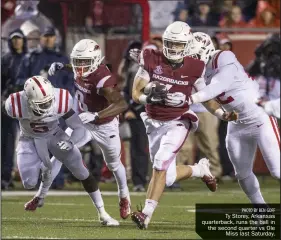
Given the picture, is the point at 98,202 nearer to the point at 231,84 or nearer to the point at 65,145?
the point at 65,145

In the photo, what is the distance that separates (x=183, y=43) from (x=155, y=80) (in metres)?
0.32

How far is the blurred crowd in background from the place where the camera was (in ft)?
38.8

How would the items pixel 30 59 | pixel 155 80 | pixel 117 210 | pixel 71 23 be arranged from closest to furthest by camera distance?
pixel 155 80
pixel 117 210
pixel 30 59
pixel 71 23

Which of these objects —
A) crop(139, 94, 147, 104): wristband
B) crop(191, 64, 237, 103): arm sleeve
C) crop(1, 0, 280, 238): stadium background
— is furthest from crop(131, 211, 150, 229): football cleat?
crop(1, 0, 280, 238): stadium background

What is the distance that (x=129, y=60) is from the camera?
12.1 meters

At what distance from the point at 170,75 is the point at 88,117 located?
0.70m

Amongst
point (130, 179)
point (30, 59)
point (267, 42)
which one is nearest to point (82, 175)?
point (30, 59)

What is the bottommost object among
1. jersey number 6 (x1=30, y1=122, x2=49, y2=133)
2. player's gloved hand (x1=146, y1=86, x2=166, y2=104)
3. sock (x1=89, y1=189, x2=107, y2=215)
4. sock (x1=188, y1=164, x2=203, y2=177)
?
sock (x1=89, y1=189, x2=107, y2=215)

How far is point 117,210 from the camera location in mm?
10422

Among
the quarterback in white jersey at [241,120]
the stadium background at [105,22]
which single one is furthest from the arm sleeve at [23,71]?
the quarterback in white jersey at [241,120]

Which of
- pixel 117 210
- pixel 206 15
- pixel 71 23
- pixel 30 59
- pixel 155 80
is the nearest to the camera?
pixel 155 80

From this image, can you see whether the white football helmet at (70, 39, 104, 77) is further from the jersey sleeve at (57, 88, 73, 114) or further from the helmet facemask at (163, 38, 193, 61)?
the helmet facemask at (163, 38, 193, 61)

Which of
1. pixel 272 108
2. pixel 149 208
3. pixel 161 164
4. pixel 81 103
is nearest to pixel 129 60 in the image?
pixel 272 108

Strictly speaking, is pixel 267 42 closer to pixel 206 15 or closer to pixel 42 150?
pixel 206 15
